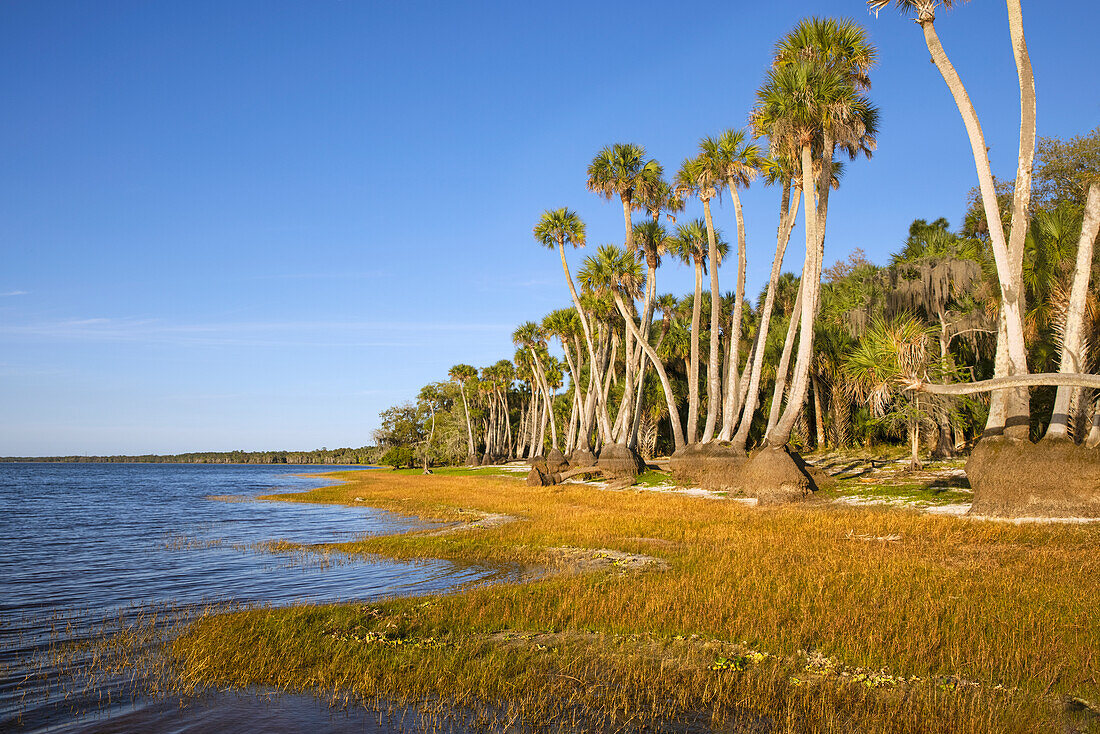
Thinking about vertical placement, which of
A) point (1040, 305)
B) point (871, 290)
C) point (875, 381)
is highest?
point (871, 290)

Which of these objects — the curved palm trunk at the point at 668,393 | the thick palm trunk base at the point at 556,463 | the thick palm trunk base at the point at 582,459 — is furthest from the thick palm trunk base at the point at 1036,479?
the thick palm trunk base at the point at 556,463

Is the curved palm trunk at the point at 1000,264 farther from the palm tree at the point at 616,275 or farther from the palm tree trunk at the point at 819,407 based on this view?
the palm tree trunk at the point at 819,407

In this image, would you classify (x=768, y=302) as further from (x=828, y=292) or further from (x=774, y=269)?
(x=828, y=292)

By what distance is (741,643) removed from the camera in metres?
8.23

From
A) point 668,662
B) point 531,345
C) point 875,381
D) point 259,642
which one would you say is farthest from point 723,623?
point 531,345

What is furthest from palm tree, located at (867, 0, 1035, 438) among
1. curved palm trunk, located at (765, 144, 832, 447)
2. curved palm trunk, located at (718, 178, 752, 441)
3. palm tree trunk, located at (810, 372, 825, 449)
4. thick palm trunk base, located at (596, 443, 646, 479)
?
palm tree trunk, located at (810, 372, 825, 449)

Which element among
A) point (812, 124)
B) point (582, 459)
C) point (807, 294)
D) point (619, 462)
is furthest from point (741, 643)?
point (582, 459)

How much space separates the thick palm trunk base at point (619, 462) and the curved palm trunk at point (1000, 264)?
2605 cm

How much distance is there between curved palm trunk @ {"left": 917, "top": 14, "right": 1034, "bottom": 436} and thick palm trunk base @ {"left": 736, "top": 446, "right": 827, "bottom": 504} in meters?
7.53

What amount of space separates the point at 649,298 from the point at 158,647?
40.1m

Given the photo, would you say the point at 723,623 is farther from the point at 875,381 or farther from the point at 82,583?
the point at 82,583

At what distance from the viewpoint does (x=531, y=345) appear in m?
75.9

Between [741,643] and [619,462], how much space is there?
36.0m

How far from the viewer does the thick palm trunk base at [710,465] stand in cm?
3210
